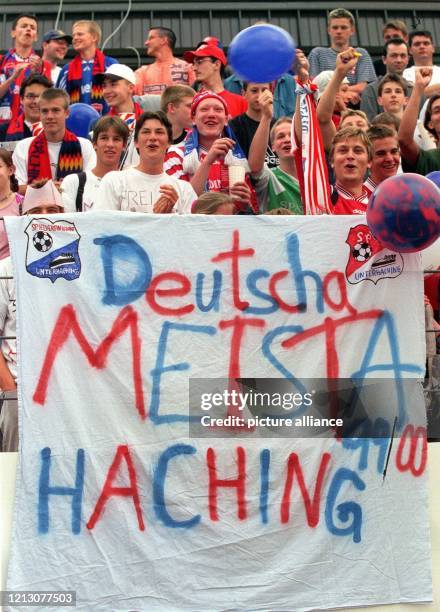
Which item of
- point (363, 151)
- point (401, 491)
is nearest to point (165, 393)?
point (401, 491)

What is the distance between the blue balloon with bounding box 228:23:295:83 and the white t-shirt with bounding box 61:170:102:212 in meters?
1.20

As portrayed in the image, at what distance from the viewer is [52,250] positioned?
609 centimetres

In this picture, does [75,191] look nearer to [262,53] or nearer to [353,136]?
[262,53]

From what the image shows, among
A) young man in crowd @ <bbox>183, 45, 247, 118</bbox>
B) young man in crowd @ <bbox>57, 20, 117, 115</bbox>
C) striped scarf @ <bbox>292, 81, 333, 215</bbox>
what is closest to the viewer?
striped scarf @ <bbox>292, 81, 333, 215</bbox>

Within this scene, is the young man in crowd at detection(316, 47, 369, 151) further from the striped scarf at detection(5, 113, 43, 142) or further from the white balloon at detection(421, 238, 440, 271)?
the striped scarf at detection(5, 113, 43, 142)

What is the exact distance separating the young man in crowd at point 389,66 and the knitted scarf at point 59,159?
9.40 feet

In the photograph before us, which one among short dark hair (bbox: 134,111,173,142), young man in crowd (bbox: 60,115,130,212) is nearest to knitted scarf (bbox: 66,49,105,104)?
young man in crowd (bbox: 60,115,130,212)

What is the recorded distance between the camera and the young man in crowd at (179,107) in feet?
30.0

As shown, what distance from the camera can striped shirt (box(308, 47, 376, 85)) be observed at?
1112 cm

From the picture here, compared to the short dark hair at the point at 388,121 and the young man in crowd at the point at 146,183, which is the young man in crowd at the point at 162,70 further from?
the young man in crowd at the point at 146,183

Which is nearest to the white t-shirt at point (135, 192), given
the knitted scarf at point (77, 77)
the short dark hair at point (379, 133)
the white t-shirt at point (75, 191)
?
the white t-shirt at point (75, 191)

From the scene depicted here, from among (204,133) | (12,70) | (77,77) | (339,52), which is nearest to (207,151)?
(204,133)

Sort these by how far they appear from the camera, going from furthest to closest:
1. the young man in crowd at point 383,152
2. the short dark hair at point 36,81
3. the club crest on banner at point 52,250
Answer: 1. the short dark hair at point 36,81
2. the young man in crowd at point 383,152
3. the club crest on banner at point 52,250

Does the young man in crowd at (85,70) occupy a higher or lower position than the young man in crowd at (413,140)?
higher
